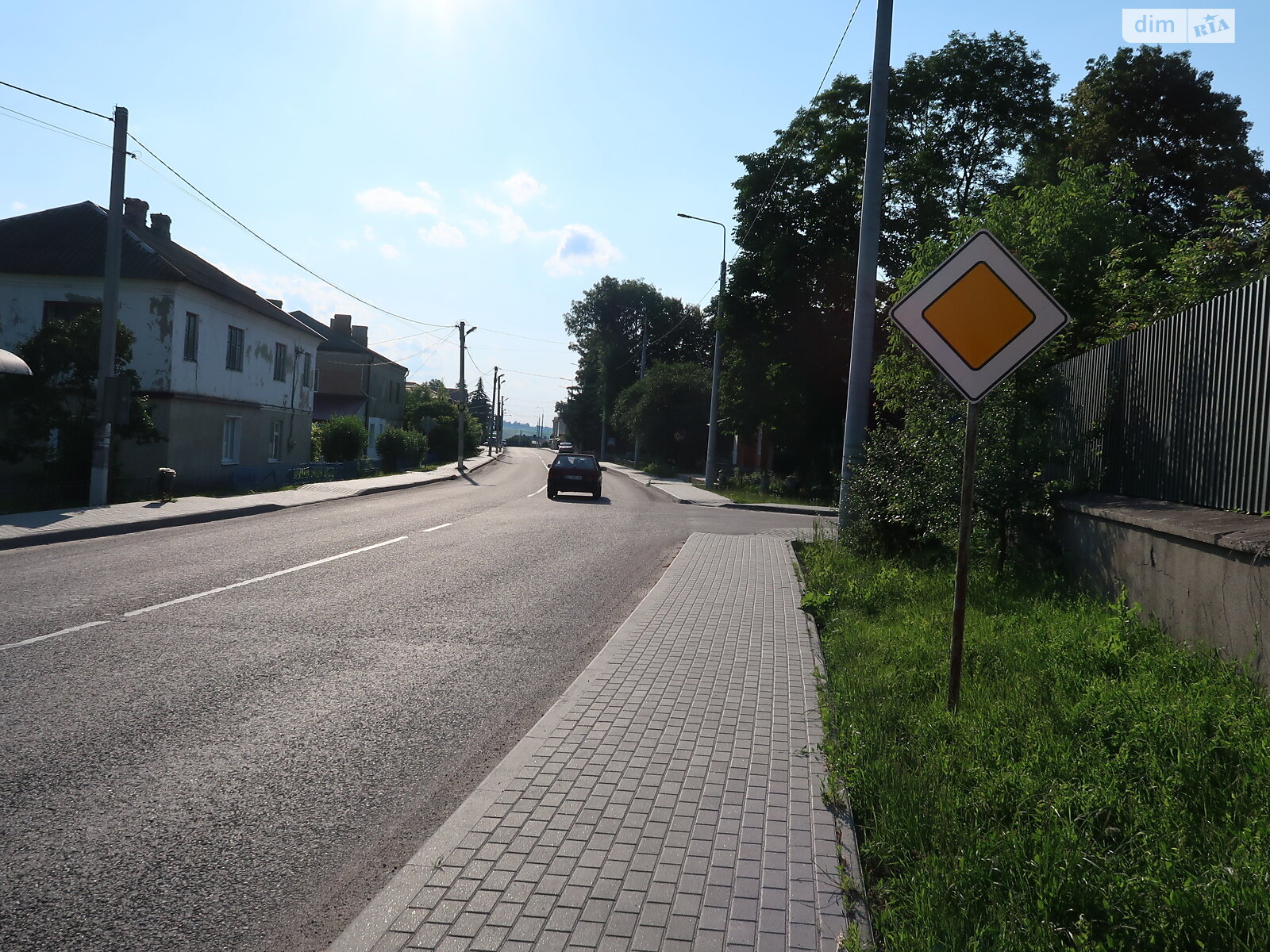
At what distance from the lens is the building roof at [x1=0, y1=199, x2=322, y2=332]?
27047 mm

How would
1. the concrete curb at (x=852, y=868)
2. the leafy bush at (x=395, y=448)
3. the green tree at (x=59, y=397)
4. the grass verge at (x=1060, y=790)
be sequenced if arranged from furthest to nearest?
the leafy bush at (x=395, y=448) → the green tree at (x=59, y=397) → the concrete curb at (x=852, y=868) → the grass verge at (x=1060, y=790)

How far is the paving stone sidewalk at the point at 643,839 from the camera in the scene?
3.25 meters

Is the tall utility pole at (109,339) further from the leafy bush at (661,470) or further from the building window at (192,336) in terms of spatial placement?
the leafy bush at (661,470)

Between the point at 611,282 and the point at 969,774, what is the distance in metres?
88.1

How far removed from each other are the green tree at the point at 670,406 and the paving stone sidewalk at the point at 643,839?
51233mm

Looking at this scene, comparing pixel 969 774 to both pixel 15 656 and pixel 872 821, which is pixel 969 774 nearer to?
pixel 872 821

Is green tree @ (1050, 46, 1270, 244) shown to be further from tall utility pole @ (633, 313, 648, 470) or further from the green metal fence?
tall utility pole @ (633, 313, 648, 470)

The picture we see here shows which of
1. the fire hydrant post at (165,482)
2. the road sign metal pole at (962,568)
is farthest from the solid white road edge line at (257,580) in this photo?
the fire hydrant post at (165,482)

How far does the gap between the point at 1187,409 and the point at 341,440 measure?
38.3m

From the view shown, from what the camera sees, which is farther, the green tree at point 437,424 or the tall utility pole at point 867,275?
the green tree at point 437,424

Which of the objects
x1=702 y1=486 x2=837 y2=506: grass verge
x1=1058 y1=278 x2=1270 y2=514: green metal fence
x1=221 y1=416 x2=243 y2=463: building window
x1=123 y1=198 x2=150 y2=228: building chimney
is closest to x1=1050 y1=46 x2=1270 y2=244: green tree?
x1=702 y1=486 x2=837 y2=506: grass verge

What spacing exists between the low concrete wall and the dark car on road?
71.2ft

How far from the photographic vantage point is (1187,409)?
754 centimetres

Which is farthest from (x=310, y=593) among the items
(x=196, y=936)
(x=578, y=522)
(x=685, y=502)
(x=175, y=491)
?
(x=685, y=502)
